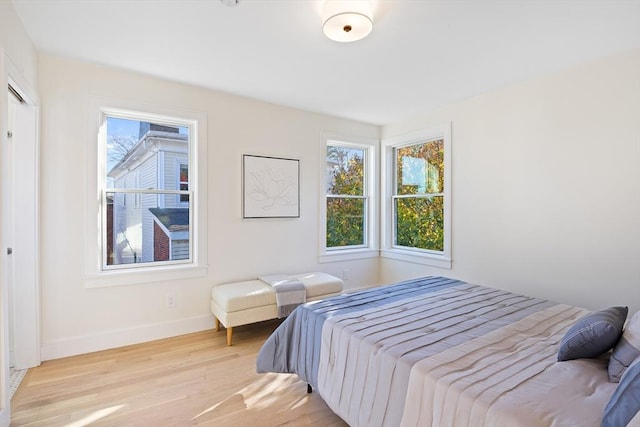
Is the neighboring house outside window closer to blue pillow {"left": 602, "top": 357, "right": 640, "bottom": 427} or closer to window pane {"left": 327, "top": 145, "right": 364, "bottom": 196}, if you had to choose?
window pane {"left": 327, "top": 145, "right": 364, "bottom": 196}

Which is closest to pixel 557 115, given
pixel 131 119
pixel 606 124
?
pixel 606 124

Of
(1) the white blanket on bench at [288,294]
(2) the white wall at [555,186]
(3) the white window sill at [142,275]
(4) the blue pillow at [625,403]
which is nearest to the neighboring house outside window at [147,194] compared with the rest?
(3) the white window sill at [142,275]

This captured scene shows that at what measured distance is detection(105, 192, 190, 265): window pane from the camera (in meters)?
2.94

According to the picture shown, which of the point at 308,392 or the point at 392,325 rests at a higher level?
the point at 392,325

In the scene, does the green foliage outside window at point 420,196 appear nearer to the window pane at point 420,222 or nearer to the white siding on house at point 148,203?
the window pane at point 420,222

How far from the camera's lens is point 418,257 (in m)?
4.02

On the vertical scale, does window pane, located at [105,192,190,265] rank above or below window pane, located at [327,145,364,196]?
below

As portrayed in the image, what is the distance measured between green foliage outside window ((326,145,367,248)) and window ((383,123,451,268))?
396mm

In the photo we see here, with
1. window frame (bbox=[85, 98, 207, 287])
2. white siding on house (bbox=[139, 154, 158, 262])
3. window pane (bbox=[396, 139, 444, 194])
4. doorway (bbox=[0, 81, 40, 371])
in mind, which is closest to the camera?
doorway (bbox=[0, 81, 40, 371])

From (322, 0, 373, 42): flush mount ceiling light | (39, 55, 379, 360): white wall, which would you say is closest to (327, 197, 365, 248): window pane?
(39, 55, 379, 360): white wall

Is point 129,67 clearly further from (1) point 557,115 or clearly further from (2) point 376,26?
(1) point 557,115

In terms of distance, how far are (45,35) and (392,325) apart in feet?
10.1

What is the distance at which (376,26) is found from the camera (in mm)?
2125

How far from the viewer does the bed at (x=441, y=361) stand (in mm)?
1128
